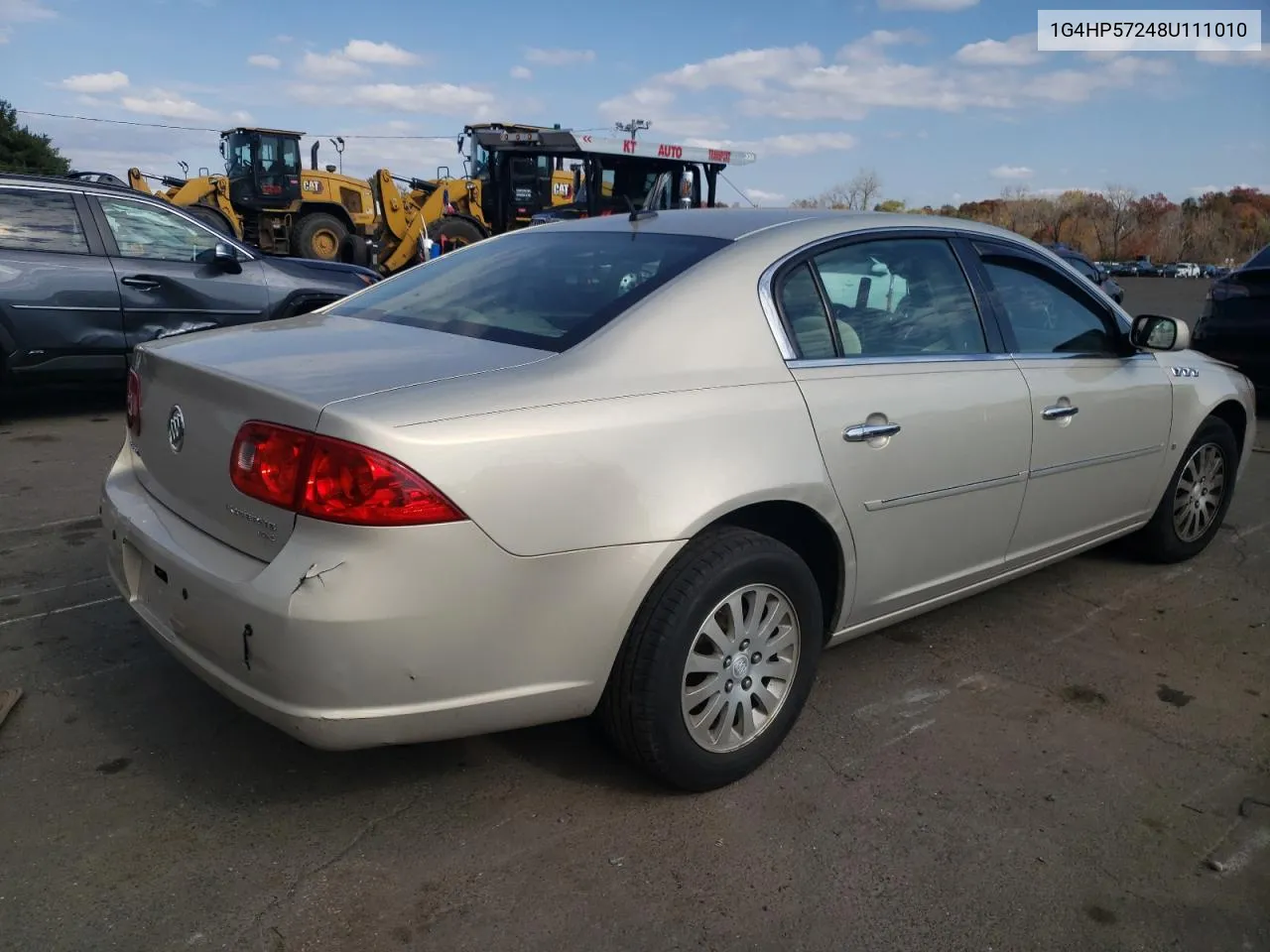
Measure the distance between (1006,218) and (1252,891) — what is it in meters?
67.7

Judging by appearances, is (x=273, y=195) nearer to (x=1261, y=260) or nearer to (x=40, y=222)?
(x=40, y=222)

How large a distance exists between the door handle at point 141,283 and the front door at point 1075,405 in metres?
6.00

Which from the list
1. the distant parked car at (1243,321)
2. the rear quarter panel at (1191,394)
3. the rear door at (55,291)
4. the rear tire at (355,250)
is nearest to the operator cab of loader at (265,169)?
the rear tire at (355,250)

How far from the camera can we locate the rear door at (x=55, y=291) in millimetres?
6840

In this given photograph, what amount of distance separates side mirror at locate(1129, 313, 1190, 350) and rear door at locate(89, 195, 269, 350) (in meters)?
6.07

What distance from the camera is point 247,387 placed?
93.5 inches

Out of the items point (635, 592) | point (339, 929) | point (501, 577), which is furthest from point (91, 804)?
point (635, 592)

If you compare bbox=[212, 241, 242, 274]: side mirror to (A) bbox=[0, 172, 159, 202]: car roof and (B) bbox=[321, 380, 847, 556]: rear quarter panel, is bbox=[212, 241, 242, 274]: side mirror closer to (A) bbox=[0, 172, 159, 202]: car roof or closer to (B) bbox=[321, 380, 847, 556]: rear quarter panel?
(A) bbox=[0, 172, 159, 202]: car roof

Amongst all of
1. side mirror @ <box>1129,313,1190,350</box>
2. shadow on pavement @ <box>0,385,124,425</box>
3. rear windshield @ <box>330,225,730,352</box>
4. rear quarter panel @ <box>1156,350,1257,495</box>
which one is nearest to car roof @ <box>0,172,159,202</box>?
shadow on pavement @ <box>0,385,124,425</box>

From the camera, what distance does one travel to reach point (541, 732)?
307 centimetres

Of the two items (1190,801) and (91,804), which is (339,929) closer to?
(91,804)

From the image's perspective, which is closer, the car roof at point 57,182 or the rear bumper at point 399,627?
the rear bumper at point 399,627

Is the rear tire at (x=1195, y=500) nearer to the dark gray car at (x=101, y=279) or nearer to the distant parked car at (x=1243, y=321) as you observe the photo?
the distant parked car at (x=1243, y=321)

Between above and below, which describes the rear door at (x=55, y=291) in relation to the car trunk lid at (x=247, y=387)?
above
